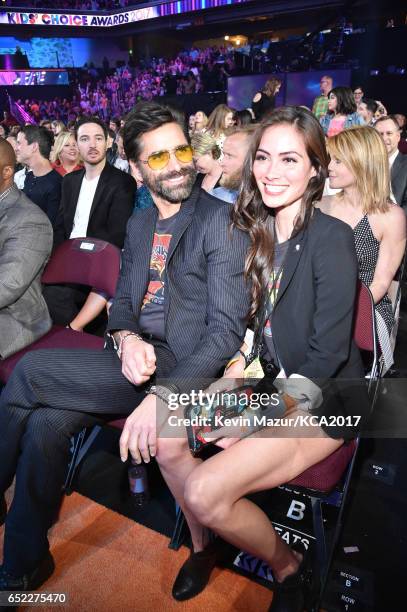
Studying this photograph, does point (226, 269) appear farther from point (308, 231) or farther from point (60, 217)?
point (60, 217)

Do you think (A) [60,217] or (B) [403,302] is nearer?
(A) [60,217]

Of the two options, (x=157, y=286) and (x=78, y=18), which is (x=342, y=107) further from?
(x=78, y=18)

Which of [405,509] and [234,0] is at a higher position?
[234,0]

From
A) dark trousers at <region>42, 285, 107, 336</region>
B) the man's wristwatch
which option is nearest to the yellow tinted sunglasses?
the man's wristwatch

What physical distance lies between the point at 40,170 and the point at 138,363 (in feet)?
11.9

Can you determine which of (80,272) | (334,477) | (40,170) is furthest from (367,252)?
(40,170)

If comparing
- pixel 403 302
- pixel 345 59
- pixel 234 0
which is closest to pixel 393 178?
pixel 403 302

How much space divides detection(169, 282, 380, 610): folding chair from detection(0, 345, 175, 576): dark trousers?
0.74m

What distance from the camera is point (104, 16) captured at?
2544cm

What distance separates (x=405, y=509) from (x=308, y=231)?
4.96ft

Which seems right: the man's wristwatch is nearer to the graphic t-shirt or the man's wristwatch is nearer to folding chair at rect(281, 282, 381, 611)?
the graphic t-shirt

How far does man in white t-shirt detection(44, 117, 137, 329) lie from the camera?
3.86m

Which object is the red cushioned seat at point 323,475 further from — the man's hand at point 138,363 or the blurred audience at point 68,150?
the blurred audience at point 68,150

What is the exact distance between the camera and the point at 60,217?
4.20 m
